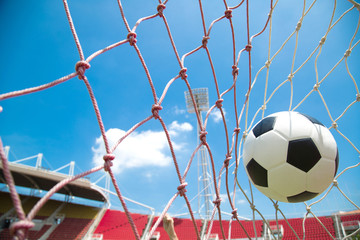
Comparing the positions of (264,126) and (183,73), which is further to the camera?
(264,126)

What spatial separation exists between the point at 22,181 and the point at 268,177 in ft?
50.9

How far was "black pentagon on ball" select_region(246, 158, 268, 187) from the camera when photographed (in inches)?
70.4

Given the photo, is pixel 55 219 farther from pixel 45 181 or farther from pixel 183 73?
pixel 183 73

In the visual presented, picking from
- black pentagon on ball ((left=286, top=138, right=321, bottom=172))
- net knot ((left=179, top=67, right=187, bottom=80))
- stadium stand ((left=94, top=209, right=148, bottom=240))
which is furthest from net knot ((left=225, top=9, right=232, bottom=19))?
stadium stand ((left=94, top=209, right=148, bottom=240))

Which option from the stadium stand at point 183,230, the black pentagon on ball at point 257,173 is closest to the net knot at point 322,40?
the black pentagon on ball at point 257,173

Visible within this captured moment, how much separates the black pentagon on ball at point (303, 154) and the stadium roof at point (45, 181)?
12086 mm

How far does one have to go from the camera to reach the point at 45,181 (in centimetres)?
1321

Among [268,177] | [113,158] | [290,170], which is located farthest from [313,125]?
[113,158]

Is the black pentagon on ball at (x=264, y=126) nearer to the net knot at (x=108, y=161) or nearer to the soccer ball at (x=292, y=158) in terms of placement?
the soccer ball at (x=292, y=158)

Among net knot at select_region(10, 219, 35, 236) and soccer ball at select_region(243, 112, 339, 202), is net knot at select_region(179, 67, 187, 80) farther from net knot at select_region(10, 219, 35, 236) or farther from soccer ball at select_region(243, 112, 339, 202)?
net knot at select_region(10, 219, 35, 236)

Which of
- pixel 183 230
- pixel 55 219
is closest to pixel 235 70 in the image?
pixel 183 230

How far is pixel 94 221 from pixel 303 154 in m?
16.0

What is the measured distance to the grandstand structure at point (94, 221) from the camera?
38.5 feet

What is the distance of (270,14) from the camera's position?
2449mm
